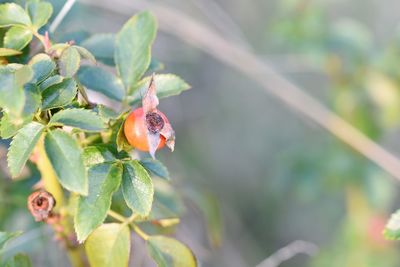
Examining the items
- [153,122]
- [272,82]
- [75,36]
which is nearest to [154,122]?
[153,122]

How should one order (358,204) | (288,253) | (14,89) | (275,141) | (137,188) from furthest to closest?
1. (275,141)
2. (358,204)
3. (288,253)
4. (137,188)
5. (14,89)

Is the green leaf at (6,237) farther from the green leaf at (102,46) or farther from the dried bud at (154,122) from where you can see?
the green leaf at (102,46)

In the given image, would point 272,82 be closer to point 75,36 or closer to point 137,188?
point 75,36

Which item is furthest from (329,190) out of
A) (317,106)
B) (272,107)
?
(272,107)

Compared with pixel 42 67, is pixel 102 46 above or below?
above

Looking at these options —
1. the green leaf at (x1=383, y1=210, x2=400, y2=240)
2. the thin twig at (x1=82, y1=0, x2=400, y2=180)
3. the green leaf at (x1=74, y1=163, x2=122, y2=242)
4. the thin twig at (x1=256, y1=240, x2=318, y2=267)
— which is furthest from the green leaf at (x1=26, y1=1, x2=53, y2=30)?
the thin twig at (x1=82, y1=0, x2=400, y2=180)

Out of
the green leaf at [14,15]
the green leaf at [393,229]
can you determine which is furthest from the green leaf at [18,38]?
the green leaf at [393,229]
